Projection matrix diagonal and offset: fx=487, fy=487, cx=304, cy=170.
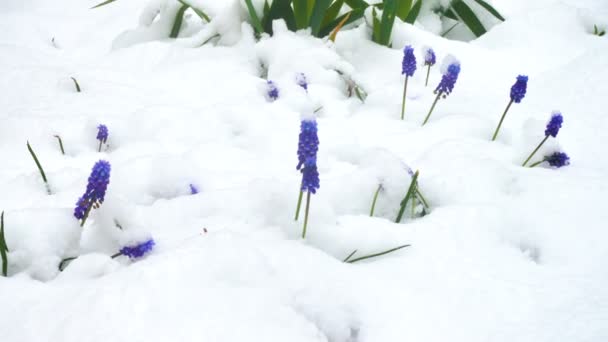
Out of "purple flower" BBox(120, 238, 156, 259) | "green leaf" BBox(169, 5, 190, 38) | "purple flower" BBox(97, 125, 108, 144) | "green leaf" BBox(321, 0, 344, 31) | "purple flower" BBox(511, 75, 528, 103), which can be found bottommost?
"green leaf" BBox(169, 5, 190, 38)

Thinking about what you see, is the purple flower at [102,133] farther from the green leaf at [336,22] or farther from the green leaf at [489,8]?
the green leaf at [489,8]

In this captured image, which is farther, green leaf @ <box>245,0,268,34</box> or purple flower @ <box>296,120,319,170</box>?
green leaf @ <box>245,0,268,34</box>

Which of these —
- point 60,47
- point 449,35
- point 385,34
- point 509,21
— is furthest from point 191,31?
point 509,21

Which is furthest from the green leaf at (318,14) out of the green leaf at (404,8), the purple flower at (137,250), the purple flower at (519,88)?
the purple flower at (137,250)

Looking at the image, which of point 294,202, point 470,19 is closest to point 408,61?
point 294,202

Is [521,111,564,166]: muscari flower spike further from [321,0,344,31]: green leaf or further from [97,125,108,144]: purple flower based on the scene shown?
[321,0,344,31]: green leaf

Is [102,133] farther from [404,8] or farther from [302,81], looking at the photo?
[404,8]

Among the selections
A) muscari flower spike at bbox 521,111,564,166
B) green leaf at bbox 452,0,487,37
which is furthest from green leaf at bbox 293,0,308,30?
muscari flower spike at bbox 521,111,564,166
